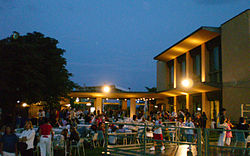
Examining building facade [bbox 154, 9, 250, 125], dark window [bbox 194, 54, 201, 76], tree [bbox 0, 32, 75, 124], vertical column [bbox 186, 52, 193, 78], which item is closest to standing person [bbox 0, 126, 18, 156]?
tree [bbox 0, 32, 75, 124]

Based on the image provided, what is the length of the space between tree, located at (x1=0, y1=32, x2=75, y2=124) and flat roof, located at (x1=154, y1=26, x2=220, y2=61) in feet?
38.6

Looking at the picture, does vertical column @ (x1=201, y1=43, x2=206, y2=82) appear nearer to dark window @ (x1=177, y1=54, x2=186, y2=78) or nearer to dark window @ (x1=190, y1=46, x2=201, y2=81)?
dark window @ (x1=190, y1=46, x2=201, y2=81)

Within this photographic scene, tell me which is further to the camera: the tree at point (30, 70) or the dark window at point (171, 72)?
the dark window at point (171, 72)

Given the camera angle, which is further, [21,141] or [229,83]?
[229,83]

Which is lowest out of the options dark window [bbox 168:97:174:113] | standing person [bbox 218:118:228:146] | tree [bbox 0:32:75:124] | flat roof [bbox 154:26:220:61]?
standing person [bbox 218:118:228:146]

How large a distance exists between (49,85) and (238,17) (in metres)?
16.5

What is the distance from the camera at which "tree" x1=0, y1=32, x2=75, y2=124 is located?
66.7ft

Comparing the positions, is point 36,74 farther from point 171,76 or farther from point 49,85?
point 171,76

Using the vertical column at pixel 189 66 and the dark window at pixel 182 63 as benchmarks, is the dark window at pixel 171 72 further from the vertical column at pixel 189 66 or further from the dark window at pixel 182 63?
the vertical column at pixel 189 66

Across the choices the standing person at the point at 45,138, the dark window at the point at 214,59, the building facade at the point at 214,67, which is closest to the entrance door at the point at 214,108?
the building facade at the point at 214,67

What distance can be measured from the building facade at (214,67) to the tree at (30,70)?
1124cm

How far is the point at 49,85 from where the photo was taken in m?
23.8

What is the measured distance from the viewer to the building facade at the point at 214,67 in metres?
19.7

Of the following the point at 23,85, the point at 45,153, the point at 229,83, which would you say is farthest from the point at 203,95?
the point at 45,153
